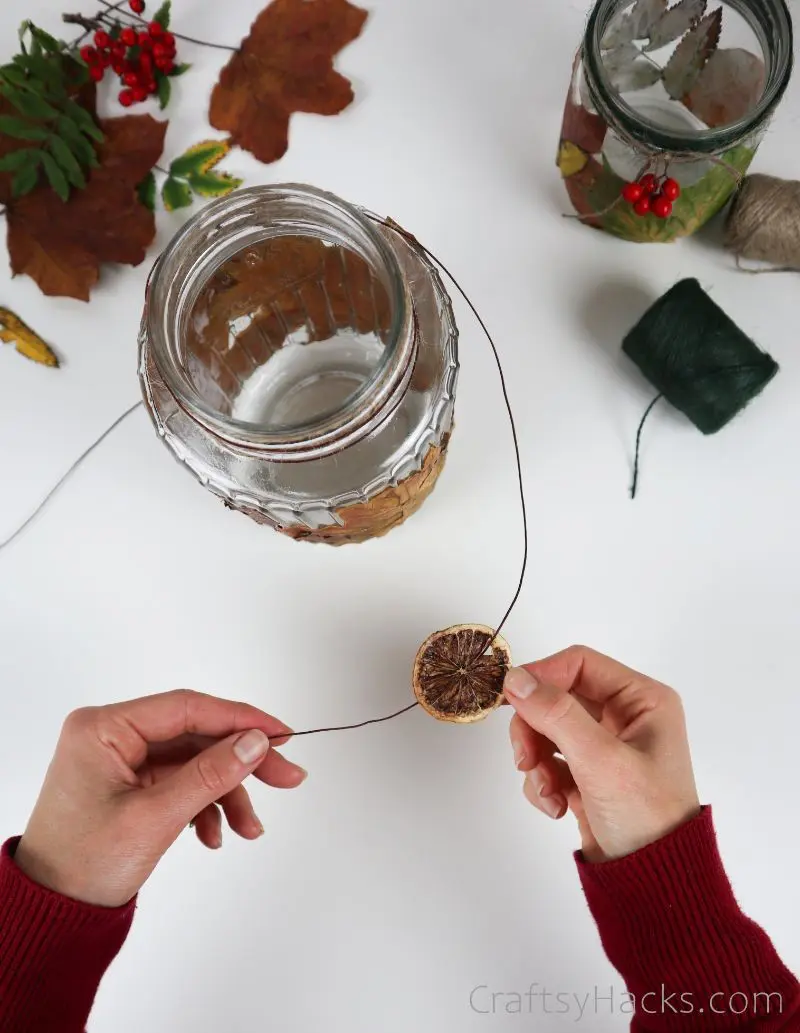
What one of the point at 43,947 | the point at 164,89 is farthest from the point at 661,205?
the point at 43,947

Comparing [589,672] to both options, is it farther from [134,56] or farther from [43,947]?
[134,56]

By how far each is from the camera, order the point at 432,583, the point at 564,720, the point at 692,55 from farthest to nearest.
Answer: the point at 432,583
the point at 692,55
the point at 564,720

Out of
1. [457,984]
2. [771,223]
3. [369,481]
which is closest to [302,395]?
[369,481]

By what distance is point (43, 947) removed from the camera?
66 centimetres

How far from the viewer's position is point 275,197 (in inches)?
22.2

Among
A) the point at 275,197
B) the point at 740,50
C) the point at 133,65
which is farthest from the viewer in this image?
the point at 133,65

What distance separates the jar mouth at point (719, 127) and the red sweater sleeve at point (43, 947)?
2.35ft

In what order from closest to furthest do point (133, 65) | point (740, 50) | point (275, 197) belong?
point (275, 197), point (740, 50), point (133, 65)

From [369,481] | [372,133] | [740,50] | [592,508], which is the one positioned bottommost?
[592,508]

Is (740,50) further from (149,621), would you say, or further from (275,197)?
(149,621)

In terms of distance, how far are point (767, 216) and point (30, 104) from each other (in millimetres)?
675

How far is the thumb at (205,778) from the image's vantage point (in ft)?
2.08

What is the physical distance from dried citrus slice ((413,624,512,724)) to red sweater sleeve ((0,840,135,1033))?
0.98 ft

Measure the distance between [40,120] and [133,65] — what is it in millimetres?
104
